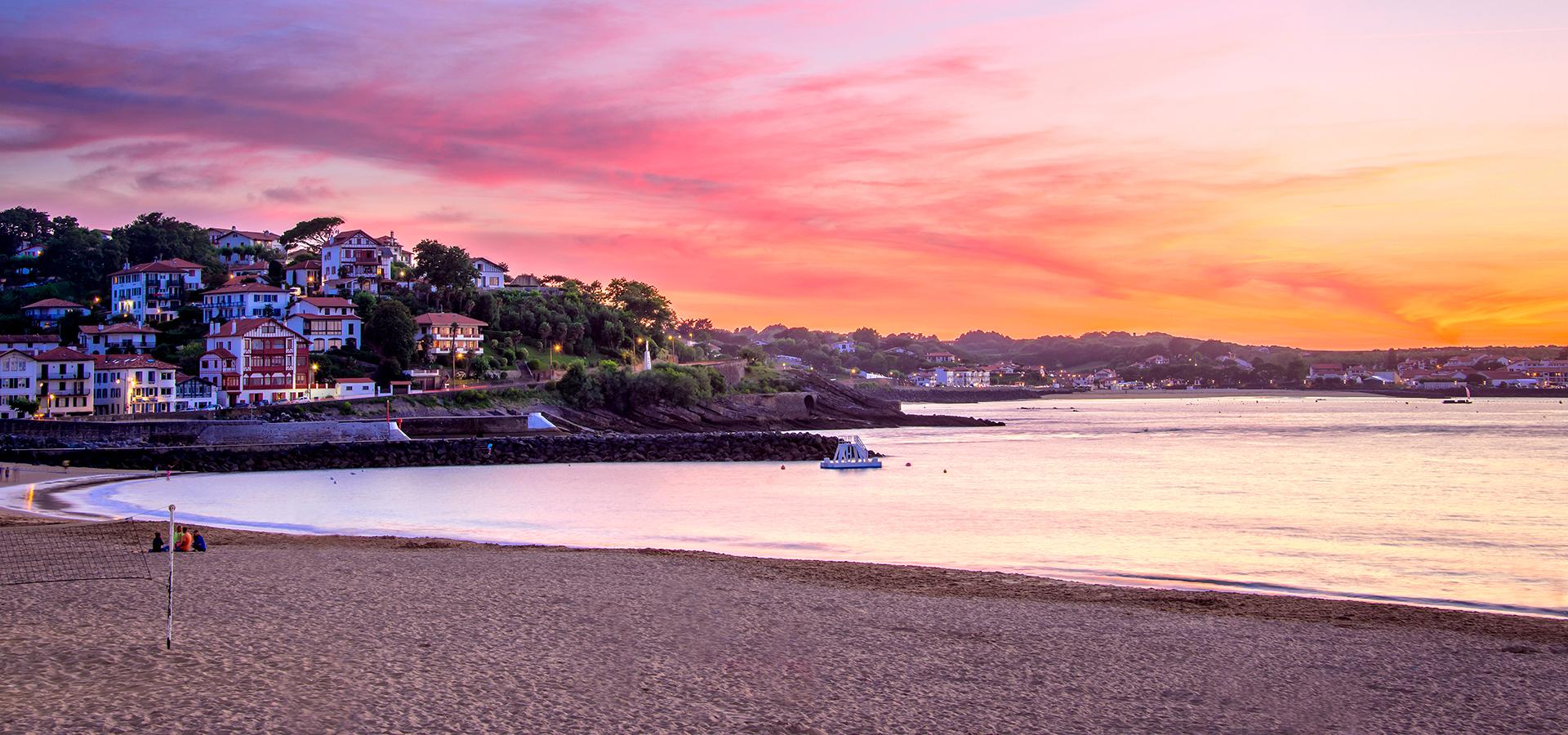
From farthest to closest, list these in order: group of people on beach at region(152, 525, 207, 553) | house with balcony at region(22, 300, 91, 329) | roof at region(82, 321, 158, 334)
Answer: house with balcony at region(22, 300, 91, 329)
roof at region(82, 321, 158, 334)
group of people on beach at region(152, 525, 207, 553)

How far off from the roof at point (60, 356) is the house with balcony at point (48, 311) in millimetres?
23901

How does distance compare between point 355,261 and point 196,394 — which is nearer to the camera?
point 196,394

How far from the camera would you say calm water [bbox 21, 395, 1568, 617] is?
20094 millimetres

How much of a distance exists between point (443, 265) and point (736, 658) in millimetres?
94565

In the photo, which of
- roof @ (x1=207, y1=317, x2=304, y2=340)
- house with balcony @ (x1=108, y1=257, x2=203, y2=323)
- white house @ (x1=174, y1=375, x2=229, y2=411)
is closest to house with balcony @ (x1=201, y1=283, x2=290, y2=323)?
house with balcony @ (x1=108, y1=257, x2=203, y2=323)

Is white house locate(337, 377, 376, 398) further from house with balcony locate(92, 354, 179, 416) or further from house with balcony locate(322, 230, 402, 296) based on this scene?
house with balcony locate(322, 230, 402, 296)

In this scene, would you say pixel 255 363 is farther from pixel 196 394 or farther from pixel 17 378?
pixel 17 378

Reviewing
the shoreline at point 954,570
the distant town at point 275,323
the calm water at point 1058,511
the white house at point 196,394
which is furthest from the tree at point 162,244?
the shoreline at point 954,570

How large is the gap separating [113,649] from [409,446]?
45892 mm

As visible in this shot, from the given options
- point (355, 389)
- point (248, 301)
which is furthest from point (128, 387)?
point (248, 301)

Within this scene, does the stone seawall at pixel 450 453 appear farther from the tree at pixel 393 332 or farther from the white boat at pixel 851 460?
the tree at pixel 393 332

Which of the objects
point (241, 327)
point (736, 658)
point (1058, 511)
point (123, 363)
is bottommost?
point (1058, 511)

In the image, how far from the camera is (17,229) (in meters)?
121

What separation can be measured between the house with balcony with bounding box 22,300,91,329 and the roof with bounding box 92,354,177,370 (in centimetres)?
2300
